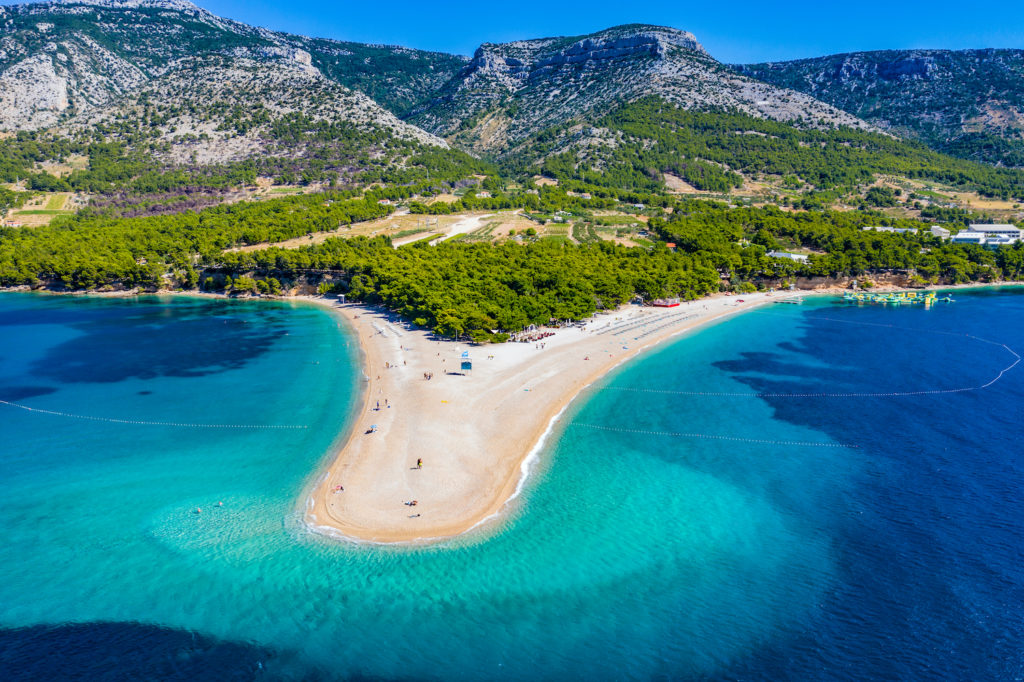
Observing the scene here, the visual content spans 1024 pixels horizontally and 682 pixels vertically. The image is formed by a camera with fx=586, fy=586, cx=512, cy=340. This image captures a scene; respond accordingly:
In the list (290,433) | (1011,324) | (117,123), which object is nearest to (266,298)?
(290,433)

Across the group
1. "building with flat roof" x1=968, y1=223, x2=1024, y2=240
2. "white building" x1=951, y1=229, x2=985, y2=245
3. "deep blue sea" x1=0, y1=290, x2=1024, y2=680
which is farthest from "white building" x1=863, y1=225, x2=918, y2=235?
"deep blue sea" x1=0, y1=290, x2=1024, y2=680

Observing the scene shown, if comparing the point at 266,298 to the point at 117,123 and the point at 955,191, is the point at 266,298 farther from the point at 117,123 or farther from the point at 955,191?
the point at 955,191

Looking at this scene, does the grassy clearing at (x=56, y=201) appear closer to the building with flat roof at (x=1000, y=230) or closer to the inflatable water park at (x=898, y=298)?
the inflatable water park at (x=898, y=298)

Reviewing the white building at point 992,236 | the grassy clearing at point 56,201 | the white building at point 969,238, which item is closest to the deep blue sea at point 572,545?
the white building at point 969,238

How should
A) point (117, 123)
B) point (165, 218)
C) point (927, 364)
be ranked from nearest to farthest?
point (927, 364), point (165, 218), point (117, 123)

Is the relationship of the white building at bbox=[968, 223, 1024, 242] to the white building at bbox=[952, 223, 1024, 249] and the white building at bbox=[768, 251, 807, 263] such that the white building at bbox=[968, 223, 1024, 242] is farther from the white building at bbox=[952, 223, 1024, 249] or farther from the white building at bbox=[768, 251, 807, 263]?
the white building at bbox=[768, 251, 807, 263]

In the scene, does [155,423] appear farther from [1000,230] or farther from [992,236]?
[1000,230]

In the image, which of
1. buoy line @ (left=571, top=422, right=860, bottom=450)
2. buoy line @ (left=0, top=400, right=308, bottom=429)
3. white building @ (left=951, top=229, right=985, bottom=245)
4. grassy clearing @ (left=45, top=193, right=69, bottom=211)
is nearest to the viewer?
buoy line @ (left=571, top=422, right=860, bottom=450)
